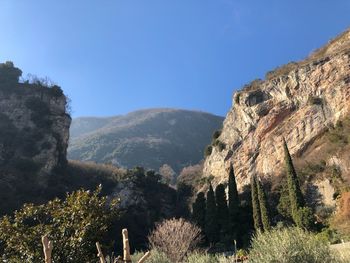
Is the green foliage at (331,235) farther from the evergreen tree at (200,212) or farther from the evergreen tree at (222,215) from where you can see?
the evergreen tree at (200,212)

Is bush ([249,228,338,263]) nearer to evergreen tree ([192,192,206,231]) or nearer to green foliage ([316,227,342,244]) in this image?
green foliage ([316,227,342,244])

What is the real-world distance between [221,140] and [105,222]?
46.5 metres

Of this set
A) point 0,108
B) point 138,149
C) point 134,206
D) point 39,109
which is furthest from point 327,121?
point 138,149

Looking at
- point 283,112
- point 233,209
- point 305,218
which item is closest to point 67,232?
point 305,218

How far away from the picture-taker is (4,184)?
4662 cm

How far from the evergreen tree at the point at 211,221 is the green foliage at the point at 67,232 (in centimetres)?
3144

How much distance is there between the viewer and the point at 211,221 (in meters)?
41.0

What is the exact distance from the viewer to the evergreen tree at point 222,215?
38844 mm

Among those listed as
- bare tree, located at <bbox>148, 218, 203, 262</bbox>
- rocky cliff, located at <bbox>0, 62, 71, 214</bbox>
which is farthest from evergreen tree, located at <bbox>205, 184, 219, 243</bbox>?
rocky cliff, located at <bbox>0, 62, 71, 214</bbox>

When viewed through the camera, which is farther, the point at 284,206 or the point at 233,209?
the point at 233,209

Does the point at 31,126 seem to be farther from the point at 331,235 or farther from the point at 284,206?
the point at 331,235

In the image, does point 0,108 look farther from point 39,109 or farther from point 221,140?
point 221,140

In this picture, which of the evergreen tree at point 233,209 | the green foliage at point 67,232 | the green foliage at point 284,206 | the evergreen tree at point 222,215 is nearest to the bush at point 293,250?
the green foliage at point 67,232

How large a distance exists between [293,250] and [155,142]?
351 feet
